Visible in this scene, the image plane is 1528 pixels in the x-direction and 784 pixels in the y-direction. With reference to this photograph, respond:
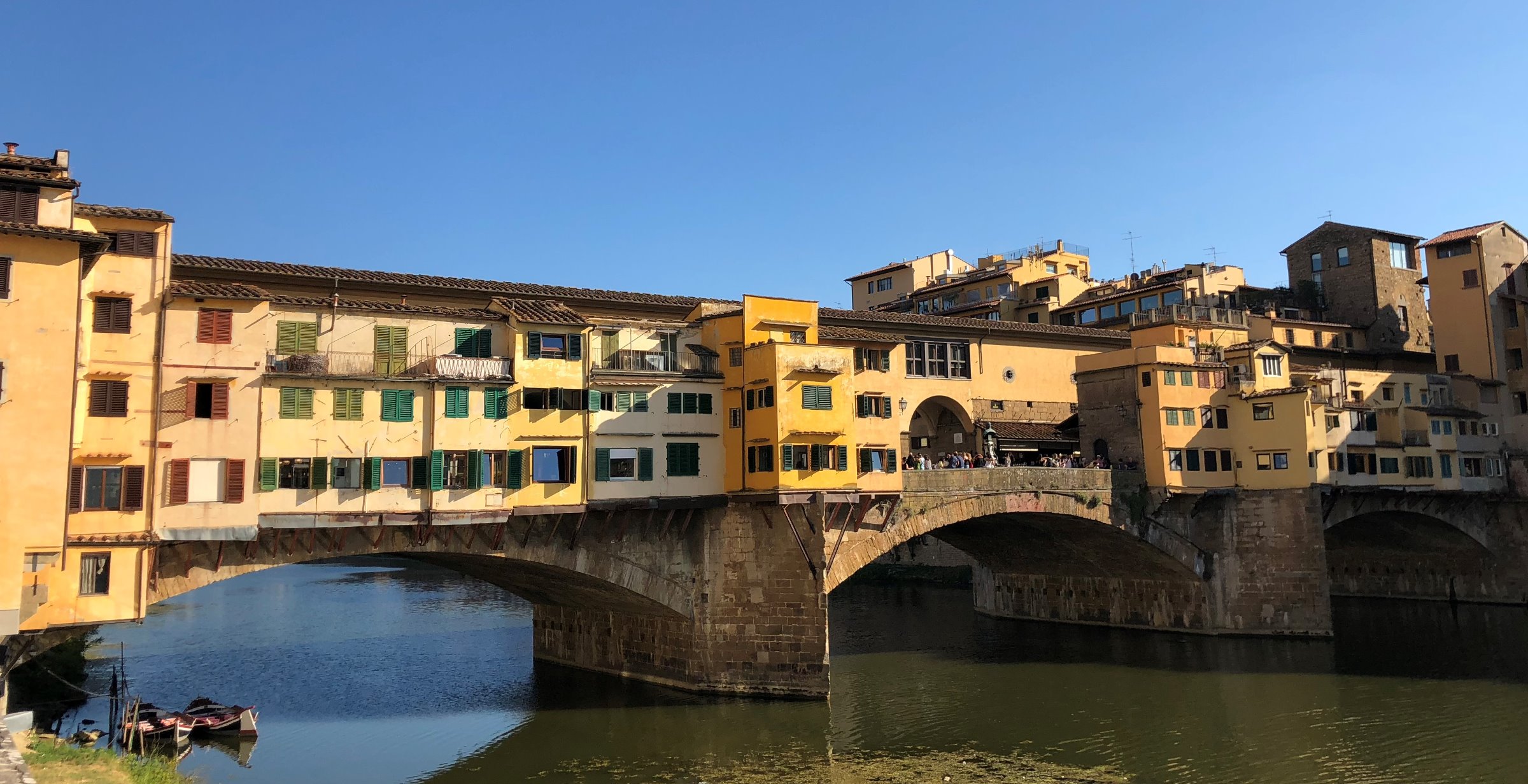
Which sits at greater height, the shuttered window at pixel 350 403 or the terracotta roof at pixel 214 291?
the terracotta roof at pixel 214 291

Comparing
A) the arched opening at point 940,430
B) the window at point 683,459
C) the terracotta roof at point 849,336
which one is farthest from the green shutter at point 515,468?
the arched opening at point 940,430

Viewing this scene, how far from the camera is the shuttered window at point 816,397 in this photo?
133 feet

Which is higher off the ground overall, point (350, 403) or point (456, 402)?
point (456, 402)

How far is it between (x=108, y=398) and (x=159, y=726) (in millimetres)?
11468

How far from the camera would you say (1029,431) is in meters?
57.2

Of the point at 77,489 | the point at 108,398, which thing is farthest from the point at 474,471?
the point at 77,489

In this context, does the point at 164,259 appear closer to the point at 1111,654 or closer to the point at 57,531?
the point at 57,531

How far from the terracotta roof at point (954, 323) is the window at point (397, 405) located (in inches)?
756

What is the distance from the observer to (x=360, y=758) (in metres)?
34.1

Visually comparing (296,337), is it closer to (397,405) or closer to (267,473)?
(397,405)

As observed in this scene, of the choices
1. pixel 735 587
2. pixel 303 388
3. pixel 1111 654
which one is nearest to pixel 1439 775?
pixel 1111 654

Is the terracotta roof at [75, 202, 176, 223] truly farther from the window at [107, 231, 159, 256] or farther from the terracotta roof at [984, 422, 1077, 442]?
the terracotta roof at [984, 422, 1077, 442]

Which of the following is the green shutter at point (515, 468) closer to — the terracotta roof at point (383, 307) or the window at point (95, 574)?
the terracotta roof at point (383, 307)

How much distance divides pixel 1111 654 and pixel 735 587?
71.3ft
